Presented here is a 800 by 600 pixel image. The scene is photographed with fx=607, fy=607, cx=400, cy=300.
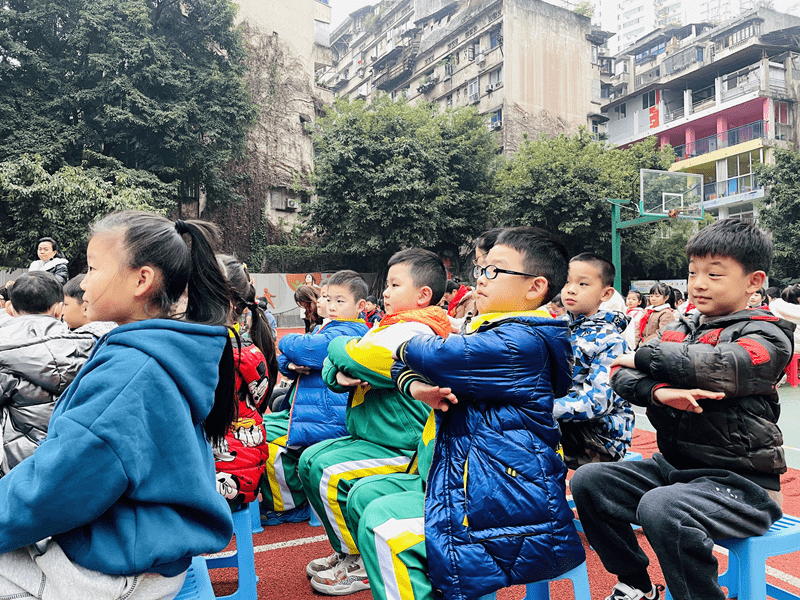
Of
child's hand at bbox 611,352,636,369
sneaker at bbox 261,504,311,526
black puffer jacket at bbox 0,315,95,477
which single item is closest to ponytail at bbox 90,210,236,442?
black puffer jacket at bbox 0,315,95,477

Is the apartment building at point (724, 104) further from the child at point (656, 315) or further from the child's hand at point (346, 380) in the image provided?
the child's hand at point (346, 380)

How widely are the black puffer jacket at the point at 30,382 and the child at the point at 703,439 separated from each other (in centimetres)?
205

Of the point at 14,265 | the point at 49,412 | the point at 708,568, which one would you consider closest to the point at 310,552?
the point at 49,412

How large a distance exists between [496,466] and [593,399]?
3.18 feet

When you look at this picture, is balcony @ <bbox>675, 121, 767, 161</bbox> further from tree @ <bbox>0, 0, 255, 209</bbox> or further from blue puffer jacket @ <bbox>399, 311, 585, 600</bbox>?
blue puffer jacket @ <bbox>399, 311, 585, 600</bbox>

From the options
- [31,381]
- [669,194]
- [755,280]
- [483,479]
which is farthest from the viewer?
[669,194]

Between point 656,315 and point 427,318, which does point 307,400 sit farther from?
point 656,315

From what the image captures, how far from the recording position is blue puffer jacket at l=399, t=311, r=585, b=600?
1.64 meters

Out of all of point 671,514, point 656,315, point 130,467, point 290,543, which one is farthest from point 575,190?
point 130,467

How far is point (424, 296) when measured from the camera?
2754 mm

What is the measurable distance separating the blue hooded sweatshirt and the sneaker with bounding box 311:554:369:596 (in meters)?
1.39

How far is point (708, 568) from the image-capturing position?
70.4 inches

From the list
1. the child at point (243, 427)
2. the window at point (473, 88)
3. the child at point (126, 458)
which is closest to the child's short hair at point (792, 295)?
the child at point (243, 427)

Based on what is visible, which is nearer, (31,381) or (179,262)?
(179,262)
